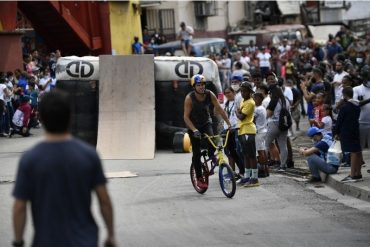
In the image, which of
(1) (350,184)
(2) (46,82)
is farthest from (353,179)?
(2) (46,82)

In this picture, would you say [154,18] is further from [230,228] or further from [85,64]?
[230,228]

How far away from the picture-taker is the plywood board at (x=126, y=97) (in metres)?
19.8

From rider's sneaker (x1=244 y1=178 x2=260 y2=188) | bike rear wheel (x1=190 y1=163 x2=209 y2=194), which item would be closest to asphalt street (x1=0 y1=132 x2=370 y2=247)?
bike rear wheel (x1=190 y1=163 x2=209 y2=194)

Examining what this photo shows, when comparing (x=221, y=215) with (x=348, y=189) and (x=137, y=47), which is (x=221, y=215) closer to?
(x=348, y=189)

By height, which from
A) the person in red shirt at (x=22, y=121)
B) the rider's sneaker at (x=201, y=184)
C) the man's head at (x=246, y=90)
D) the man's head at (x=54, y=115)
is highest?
the man's head at (x=54, y=115)

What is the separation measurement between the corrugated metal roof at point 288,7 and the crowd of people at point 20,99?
29.6 m

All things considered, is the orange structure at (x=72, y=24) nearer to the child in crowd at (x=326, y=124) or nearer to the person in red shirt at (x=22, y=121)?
the person in red shirt at (x=22, y=121)

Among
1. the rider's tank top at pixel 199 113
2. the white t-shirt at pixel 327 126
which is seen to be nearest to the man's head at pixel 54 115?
the rider's tank top at pixel 199 113

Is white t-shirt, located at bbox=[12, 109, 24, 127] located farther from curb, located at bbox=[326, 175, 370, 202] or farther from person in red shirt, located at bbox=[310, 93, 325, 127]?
curb, located at bbox=[326, 175, 370, 202]

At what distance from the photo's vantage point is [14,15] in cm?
3011

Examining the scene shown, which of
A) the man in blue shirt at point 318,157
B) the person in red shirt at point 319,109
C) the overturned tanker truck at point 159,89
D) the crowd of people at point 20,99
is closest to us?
the man in blue shirt at point 318,157

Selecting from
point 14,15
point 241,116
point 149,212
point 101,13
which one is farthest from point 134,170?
point 101,13

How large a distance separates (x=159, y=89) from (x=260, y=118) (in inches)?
195

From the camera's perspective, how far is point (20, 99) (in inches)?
1004
